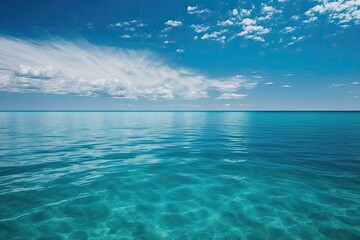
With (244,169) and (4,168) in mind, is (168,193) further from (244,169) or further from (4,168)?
(4,168)

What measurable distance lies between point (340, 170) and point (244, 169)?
6.78 m

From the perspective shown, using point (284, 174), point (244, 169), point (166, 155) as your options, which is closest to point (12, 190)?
point (166, 155)

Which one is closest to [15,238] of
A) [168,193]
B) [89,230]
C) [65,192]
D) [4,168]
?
[89,230]

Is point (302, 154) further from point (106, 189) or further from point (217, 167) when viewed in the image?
point (106, 189)

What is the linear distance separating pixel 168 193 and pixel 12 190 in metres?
8.30

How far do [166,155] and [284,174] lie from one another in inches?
411

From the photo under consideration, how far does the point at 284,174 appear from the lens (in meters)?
13.6

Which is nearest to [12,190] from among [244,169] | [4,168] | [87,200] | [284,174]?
[87,200]

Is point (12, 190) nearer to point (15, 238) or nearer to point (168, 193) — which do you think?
point (15, 238)

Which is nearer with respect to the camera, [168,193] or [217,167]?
[168,193]

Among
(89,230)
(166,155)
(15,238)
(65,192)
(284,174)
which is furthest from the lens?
(166,155)

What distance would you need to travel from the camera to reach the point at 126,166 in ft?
51.4

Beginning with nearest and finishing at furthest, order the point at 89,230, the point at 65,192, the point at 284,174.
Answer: the point at 89,230 < the point at 65,192 < the point at 284,174

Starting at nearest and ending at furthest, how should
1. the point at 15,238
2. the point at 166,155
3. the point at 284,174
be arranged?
the point at 15,238, the point at 284,174, the point at 166,155
